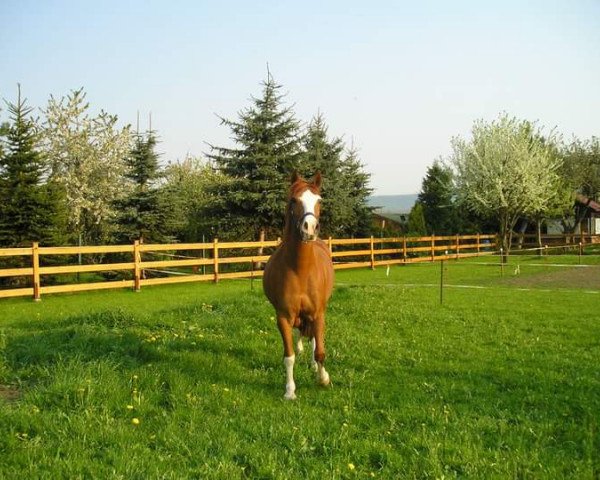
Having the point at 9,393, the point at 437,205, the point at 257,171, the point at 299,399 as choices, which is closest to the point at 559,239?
the point at 437,205

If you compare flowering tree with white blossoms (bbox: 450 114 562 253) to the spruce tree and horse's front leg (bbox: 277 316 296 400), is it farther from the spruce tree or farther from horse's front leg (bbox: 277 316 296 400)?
horse's front leg (bbox: 277 316 296 400)

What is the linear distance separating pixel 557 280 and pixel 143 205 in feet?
52.3

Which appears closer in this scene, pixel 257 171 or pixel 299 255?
pixel 299 255

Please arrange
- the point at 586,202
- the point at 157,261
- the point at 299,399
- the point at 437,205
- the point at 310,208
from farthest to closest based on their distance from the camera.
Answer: the point at 437,205
the point at 586,202
the point at 157,261
the point at 299,399
the point at 310,208

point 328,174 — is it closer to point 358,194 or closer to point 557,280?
point 358,194

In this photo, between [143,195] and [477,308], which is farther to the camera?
[143,195]

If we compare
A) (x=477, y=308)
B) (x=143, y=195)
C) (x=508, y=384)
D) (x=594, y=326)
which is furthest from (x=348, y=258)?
(x=508, y=384)

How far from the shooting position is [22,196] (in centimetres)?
1628

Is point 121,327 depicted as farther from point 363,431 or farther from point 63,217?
point 63,217

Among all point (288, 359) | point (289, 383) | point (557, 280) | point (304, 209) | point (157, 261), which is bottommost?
point (557, 280)

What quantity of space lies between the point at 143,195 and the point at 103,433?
18.1 m

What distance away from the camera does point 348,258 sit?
94.4 feet

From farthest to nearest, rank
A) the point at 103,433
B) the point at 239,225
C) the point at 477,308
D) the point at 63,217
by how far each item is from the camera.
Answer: the point at 239,225, the point at 63,217, the point at 477,308, the point at 103,433

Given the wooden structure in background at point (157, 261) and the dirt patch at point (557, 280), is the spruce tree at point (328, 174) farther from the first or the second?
the dirt patch at point (557, 280)
